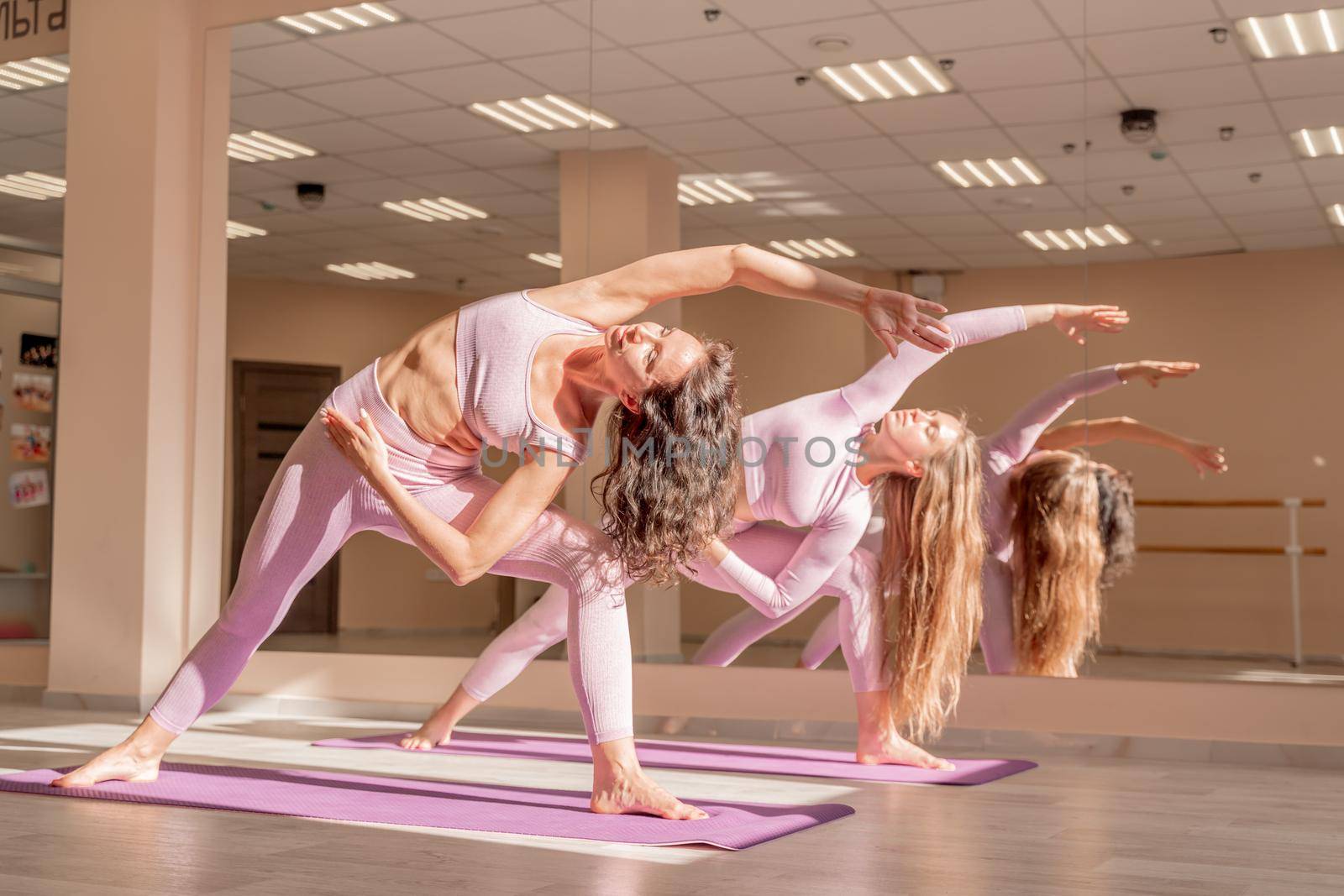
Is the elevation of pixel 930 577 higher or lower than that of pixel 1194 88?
lower

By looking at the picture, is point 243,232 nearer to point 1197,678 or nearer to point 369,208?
point 369,208

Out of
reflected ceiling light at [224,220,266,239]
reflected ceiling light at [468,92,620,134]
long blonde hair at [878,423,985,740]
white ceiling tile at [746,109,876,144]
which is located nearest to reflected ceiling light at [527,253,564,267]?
reflected ceiling light at [468,92,620,134]

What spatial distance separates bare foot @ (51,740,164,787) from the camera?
310 centimetres

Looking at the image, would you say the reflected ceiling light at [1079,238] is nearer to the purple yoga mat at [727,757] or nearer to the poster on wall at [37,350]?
the purple yoga mat at [727,757]

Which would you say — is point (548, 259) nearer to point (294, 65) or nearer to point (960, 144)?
point (294, 65)

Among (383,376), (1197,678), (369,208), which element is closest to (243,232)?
(369,208)

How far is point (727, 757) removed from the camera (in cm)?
405

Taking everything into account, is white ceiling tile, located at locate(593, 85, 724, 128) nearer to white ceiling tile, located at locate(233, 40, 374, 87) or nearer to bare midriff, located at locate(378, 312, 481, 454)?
white ceiling tile, located at locate(233, 40, 374, 87)

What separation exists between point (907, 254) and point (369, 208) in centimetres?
235

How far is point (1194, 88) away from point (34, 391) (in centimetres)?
498

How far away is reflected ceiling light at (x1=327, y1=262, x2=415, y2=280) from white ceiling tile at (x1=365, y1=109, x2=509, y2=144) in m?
0.53

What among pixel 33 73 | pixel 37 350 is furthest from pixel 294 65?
pixel 37 350

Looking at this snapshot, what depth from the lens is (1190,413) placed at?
14.3 feet

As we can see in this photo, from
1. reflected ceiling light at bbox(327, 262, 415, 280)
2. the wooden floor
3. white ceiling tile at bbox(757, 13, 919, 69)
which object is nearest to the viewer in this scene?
the wooden floor
